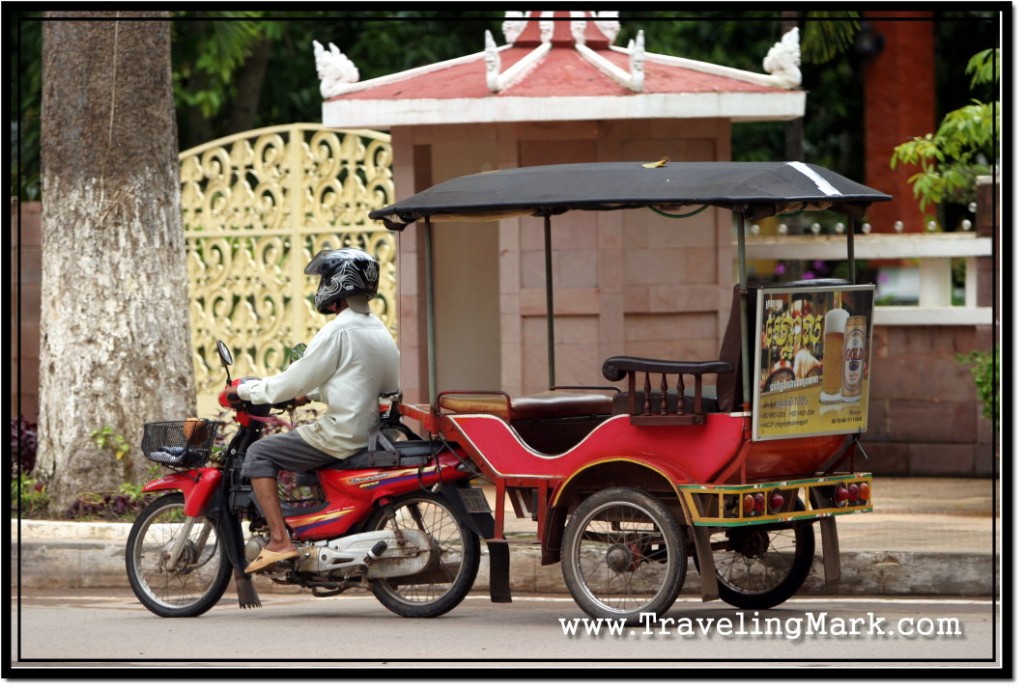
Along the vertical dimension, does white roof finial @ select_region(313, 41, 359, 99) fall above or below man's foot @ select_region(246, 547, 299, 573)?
above

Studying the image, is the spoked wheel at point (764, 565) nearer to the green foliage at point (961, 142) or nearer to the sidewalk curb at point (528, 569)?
the sidewalk curb at point (528, 569)

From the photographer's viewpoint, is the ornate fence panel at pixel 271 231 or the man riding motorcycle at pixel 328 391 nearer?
the man riding motorcycle at pixel 328 391

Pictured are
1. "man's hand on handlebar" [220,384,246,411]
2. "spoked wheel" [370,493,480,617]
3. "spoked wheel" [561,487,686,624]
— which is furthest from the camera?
"man's hand on handlebar" [220,384,246,411]

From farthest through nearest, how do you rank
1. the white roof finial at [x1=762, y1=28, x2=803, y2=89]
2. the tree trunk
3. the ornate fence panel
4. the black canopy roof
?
the ornate fence panel, the white roof finial at [x1=762, y1=28, x2=803, y2=89], the tree trunk, the black canopy roof

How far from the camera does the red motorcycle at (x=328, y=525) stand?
8.08m

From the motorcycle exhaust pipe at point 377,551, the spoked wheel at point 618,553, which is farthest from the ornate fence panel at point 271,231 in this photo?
the spoked wheel at point 618,553

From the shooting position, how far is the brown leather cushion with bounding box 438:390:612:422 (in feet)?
27.1

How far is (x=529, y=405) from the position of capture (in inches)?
337

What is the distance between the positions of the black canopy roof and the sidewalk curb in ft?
6.39

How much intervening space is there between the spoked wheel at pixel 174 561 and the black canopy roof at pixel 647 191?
174cm

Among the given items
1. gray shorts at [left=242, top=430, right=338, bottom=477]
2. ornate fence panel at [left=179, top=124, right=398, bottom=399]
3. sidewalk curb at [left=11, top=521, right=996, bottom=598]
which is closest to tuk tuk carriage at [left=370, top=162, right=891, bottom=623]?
gray shorts at [left=242, top=430, right=338, bottom=477]

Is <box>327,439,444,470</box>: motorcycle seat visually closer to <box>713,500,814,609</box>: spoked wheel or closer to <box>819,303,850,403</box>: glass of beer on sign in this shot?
<box>713,500,814,609</box>: spoked wheel

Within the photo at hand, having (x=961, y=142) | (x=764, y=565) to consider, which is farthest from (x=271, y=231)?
(x=764, y=565)

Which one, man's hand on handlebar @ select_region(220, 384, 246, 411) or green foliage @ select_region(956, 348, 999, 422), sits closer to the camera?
man's hand on handlebar @ select_region(220, 384, 246, 411)
